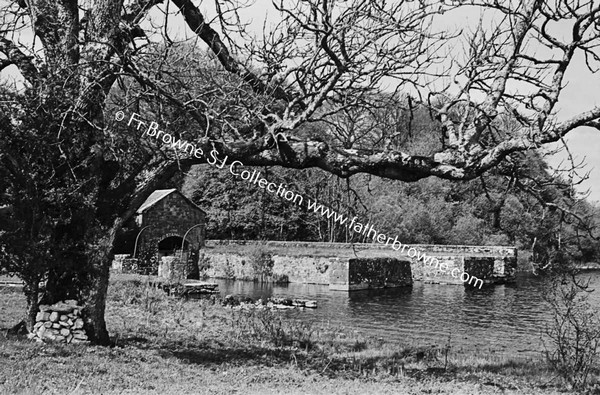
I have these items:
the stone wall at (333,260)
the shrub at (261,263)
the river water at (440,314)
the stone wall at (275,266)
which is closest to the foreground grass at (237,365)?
the river water at (440,314)

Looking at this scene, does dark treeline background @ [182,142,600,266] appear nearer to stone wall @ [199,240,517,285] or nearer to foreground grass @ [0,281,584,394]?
stone wall @ [199,240,517,285]

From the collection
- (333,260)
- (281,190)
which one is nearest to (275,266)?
(281,190)

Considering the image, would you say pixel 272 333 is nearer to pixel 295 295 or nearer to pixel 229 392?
pixel 229 392

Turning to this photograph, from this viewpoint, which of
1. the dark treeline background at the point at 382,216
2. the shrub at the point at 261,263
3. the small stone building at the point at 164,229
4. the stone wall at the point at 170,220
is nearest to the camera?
the shrub at the point at 261,263

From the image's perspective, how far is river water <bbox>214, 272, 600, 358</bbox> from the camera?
52.2 feet

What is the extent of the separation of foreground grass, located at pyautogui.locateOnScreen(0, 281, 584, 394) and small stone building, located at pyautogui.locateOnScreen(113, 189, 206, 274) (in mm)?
23840

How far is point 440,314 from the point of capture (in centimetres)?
2133

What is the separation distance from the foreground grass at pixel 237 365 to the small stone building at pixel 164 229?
939 inches

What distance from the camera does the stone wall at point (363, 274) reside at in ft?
103

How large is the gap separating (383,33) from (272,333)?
6.29 metres

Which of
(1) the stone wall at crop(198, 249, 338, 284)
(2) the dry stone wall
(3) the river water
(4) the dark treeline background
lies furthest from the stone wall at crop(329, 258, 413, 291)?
(2) the dry stone wall

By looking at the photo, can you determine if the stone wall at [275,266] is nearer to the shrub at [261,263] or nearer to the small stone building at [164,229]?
the shrub at [261,263]

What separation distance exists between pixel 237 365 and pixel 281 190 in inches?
1115

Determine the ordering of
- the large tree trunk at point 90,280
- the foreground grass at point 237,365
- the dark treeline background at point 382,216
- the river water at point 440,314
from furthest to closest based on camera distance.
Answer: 1. the dark treeline background at point 382,216
2. the river water at point 440,314
3. the large tree trunk at point 90,280
4. the foreground grass at point 237,365
